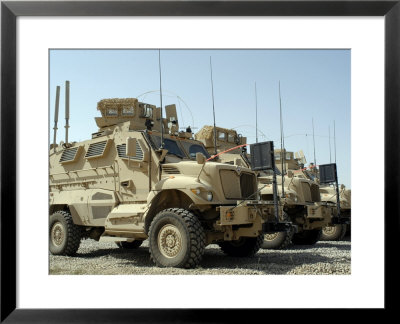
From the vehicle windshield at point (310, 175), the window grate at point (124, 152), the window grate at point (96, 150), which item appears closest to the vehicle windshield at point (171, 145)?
the window grate at point (124, 152)

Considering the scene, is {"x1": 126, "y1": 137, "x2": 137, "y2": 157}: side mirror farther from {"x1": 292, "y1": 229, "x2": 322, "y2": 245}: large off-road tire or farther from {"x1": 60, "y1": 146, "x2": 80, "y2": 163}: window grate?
{"x1": 292, "y1": 229, "x2": 322, "y2": 245}: large off-road tire

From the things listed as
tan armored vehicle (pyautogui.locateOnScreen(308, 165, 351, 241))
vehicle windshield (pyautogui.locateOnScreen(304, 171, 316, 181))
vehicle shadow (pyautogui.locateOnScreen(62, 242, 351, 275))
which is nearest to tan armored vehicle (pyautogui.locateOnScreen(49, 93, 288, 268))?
vehicle shadow (pyautogui.locateOnScreen(62, 242, 351, 275))

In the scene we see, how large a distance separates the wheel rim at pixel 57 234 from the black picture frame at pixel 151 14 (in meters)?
4.48

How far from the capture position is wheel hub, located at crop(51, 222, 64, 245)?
30.8 feet

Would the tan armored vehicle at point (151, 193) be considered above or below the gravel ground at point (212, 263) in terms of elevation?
above

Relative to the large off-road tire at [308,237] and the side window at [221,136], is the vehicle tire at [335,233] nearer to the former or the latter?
the large off-road tire at [308,237]

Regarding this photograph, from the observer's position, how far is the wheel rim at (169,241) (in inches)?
289

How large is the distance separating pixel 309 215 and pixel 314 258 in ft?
8.34

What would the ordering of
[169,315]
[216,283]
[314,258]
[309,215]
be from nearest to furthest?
[169,315]
[216,283]
[314,258]
[309,215]

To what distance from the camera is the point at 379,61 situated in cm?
507

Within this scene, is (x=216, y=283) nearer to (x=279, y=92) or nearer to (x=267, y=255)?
(x=279, y=92)

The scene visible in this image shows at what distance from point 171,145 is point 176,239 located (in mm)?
2050

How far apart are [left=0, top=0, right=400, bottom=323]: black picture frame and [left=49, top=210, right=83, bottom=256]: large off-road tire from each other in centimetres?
428

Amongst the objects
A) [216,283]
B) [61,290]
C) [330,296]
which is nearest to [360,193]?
[330,296]
